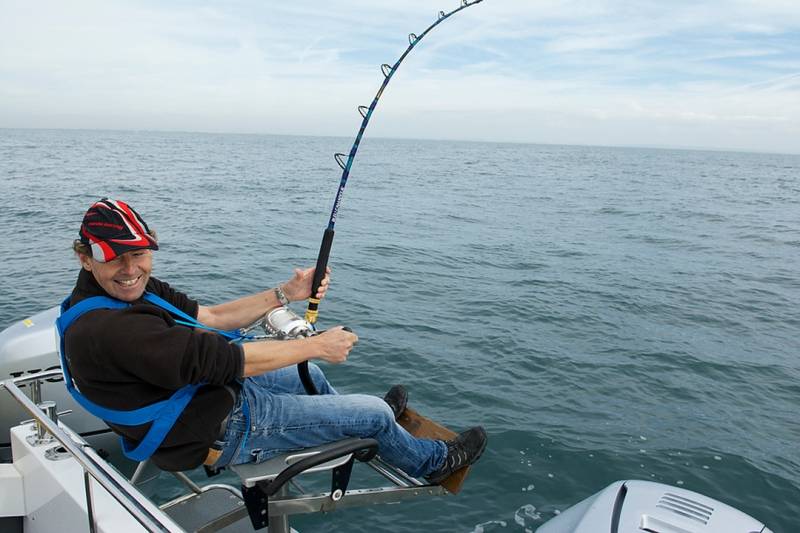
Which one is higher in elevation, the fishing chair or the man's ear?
the man's ear

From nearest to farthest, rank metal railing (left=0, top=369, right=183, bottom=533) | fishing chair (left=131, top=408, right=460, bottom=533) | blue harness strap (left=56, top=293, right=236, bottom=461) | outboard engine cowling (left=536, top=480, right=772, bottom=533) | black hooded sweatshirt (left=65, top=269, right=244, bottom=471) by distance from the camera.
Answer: metal railing (left=0, top=369, right=183, bottom=533) → black hooded sweatshirt (left=65, top=269, right=244, bottom=471) → blue harness strap (left=56, top=293, right=236, bottom=461) → fishing chair (left=131, top=408, right=460, bottom=533) → outboard engine cowling (left=536, top=480, right=772, bottom=533)

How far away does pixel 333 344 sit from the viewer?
106 inches

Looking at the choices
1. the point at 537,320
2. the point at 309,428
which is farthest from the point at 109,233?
the point at 537,320

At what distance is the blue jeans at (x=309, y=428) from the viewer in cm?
270

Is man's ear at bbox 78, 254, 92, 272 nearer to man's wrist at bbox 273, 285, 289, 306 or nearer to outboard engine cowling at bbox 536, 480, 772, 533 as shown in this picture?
man's wrist at bbox 273, 285, 289, 306

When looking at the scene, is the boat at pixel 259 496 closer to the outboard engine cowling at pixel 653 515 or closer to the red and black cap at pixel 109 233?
the outboard engine cowling at pixel 653 515

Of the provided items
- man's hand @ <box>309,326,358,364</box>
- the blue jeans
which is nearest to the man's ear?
the blue jeans

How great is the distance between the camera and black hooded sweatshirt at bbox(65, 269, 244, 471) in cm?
223

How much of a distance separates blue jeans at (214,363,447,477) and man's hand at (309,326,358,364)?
0.99ft

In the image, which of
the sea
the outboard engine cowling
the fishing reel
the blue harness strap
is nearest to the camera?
the blue harness strap

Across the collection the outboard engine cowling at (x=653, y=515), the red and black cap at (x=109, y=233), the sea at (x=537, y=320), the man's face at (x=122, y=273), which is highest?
the red and black cap at (x=109, y=233)

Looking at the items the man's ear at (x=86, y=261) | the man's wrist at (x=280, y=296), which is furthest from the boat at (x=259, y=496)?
the man's wrist at (x=280, y=296)

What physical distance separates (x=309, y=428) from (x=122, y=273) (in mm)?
1057

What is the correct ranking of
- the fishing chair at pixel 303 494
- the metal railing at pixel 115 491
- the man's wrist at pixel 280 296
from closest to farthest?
the metal railing at pixel 115 491 < the fishing chair at pixel 303 494 < the man's wrist at pixel 280 296
